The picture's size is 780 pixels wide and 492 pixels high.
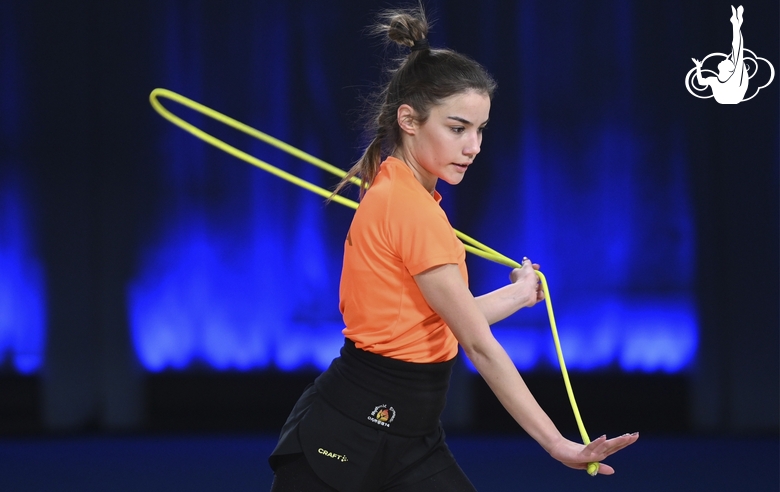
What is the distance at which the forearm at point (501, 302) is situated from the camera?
176 centimetres

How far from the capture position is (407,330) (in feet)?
5.08

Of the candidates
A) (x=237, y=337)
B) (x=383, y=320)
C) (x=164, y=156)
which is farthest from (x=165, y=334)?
(x=383, y=320)

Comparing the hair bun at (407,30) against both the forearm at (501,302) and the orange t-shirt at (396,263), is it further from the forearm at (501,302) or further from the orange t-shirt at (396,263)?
the forearm at (501,302)

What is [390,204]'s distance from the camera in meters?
1.53

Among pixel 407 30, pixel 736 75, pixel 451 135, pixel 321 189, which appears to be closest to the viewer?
pixel 451 135

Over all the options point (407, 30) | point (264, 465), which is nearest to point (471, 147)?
point (407, 30)

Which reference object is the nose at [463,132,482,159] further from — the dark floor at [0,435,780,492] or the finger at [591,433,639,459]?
the dark floor at [0,435,780,492]

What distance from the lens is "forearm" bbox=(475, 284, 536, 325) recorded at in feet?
5.76

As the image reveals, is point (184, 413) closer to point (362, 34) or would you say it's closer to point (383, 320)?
point (362, 34)

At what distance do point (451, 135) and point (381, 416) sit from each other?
1.67 feet

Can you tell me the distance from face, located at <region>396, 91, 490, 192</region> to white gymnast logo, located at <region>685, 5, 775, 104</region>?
3100mm

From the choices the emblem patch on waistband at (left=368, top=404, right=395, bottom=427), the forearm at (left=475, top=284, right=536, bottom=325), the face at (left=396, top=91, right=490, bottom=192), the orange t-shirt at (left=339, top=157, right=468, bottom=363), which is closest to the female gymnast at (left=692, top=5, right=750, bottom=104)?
the forearm at (left=475, top=284, right=536, bottom=325)

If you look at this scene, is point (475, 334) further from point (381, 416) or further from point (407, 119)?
point (407, 119)

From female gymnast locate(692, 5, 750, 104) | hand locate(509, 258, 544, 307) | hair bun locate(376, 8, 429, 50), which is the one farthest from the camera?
female gymnast locate(692, 5, 750, 104)
